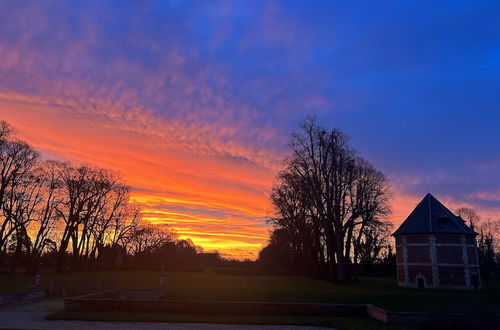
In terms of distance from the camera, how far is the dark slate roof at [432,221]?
41.9 m

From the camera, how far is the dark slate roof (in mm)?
41906

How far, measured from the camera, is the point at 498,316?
17797 millimetres

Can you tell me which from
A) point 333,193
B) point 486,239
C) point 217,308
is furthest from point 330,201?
point 486,239

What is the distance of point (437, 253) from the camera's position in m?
41.0

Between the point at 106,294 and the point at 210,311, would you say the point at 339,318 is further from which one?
the point at 106,294

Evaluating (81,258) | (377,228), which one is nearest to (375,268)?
(377,228)

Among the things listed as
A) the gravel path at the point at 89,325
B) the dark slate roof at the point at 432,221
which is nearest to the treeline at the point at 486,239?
the dark slate roof at the point at 432,221

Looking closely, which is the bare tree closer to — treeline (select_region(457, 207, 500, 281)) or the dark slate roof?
the dark slate roof

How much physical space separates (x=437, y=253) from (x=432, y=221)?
3.79 m

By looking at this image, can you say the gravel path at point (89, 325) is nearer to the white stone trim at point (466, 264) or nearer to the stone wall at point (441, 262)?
the stone wall at point (441, 262)

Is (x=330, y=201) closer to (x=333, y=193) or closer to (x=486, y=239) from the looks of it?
(x=333, y=193)

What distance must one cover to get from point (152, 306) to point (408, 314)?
14.5m

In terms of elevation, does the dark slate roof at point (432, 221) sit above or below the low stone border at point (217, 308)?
above

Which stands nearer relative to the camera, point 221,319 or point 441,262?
point 221,319
